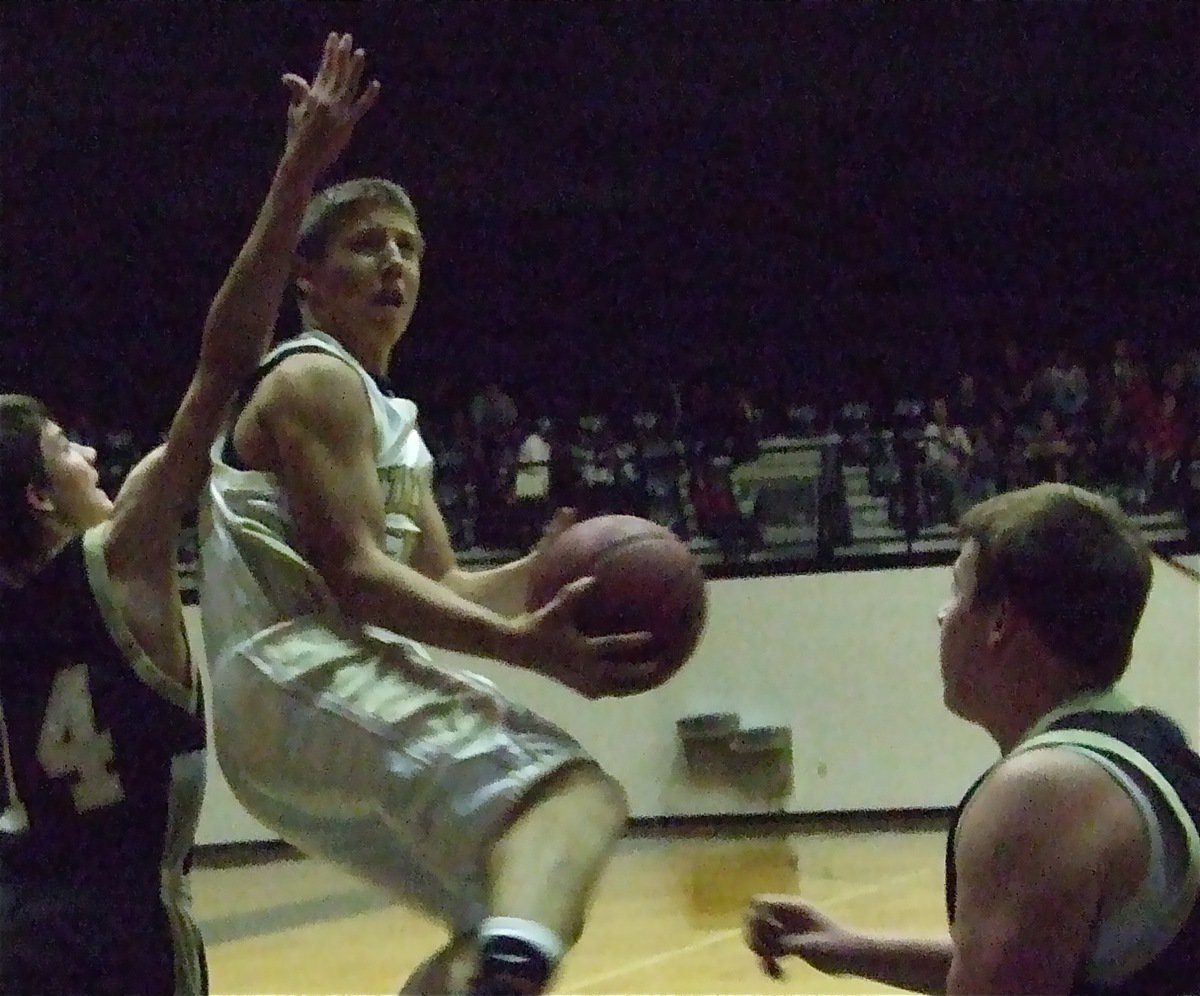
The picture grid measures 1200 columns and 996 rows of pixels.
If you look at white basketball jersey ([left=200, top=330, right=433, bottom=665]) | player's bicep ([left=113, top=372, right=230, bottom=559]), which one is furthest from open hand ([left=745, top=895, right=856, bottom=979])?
player's bicep ([left=113, top=372, right=230, bottom=559])

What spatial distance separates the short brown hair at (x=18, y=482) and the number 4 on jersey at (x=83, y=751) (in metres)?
0.19

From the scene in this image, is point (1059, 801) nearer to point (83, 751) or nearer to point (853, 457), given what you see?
point (83, 751)

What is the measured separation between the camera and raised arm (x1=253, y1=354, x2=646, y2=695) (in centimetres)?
176

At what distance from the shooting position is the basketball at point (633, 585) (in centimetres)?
183

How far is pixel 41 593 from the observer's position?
2057 millimetres

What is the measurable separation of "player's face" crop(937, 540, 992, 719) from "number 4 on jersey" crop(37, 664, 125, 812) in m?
1.21

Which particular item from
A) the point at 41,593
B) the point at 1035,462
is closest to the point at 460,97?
the point at 1035,462

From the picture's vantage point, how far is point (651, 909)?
4.98m

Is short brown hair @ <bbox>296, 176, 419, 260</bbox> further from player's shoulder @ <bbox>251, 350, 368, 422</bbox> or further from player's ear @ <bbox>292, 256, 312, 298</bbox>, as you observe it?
player's shoulder @ <bbox>251, 350, 368, 422</bbox>

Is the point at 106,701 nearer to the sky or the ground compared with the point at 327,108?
nearer to the ground

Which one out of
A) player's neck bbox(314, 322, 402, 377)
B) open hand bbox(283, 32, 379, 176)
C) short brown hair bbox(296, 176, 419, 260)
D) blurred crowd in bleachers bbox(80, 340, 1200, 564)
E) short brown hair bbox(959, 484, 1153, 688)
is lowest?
blurred crowd in bleachers bbox(80, 340, 1200, 564)

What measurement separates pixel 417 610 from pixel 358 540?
0.12 meters

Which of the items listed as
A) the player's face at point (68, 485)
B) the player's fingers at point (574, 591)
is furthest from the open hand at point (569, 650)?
the player's face at point (68, 485)

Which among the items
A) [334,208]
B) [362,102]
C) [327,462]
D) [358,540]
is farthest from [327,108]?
[358,540]
